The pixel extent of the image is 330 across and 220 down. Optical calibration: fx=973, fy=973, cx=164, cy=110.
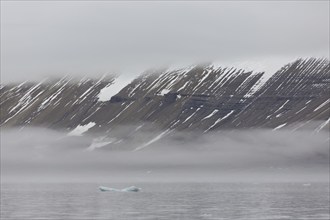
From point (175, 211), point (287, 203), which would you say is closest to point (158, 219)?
point (175, 211)

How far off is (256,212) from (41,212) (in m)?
23.0

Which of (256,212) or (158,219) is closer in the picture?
(158,219)

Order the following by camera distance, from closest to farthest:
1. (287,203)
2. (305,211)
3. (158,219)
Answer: (158,219)
(305,211)
(287,203)

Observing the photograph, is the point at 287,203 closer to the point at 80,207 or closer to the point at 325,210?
the point at 325,210

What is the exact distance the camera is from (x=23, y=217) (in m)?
96.6

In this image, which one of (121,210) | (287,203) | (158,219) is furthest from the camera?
(287,203)

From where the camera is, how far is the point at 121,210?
108188mm

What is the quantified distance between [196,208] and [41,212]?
1741cm

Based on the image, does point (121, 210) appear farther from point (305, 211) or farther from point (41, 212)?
point (305, 211)

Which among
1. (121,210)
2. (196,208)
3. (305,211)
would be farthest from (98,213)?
(305,211)

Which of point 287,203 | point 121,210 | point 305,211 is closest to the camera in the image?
point 305,211

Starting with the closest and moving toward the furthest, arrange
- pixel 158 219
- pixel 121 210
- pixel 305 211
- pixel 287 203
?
pixel 158 219 < pixel 305 211 < pixel 121 210 < pixel 287 203

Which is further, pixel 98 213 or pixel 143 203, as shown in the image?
pixel 143 203

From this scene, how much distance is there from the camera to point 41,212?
104375 millimetres
